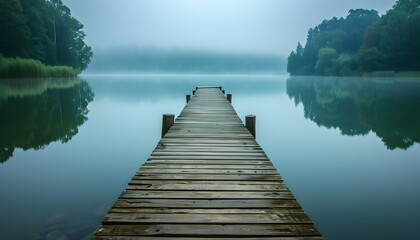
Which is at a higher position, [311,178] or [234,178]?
[234,178]

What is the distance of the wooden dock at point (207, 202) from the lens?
10.5 ft

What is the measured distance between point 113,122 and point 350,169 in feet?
45.2

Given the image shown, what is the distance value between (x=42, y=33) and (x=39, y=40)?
2617 millimetres

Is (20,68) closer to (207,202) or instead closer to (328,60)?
(207,202)

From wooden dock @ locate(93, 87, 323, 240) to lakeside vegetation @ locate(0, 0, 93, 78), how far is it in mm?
45620

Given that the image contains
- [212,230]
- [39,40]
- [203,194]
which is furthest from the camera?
[39,40]

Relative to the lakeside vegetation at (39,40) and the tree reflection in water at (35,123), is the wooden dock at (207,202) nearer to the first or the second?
the tree reflection in water at (35,123)

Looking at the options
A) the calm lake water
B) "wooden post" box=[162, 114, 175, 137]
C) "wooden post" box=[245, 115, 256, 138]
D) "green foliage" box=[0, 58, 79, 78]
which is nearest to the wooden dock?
the calm lake water

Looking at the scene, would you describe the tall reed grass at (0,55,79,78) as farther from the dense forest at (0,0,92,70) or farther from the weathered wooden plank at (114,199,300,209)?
the weathered wooden plank at (114,199,300,209)

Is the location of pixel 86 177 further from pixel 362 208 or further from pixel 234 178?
pixel 362 208

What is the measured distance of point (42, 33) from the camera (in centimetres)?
6888

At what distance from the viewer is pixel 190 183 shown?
4.64 meters

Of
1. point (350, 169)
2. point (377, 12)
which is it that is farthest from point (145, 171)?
point (377, 12)

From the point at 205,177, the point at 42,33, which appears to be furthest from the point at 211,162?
the point at 42,33
